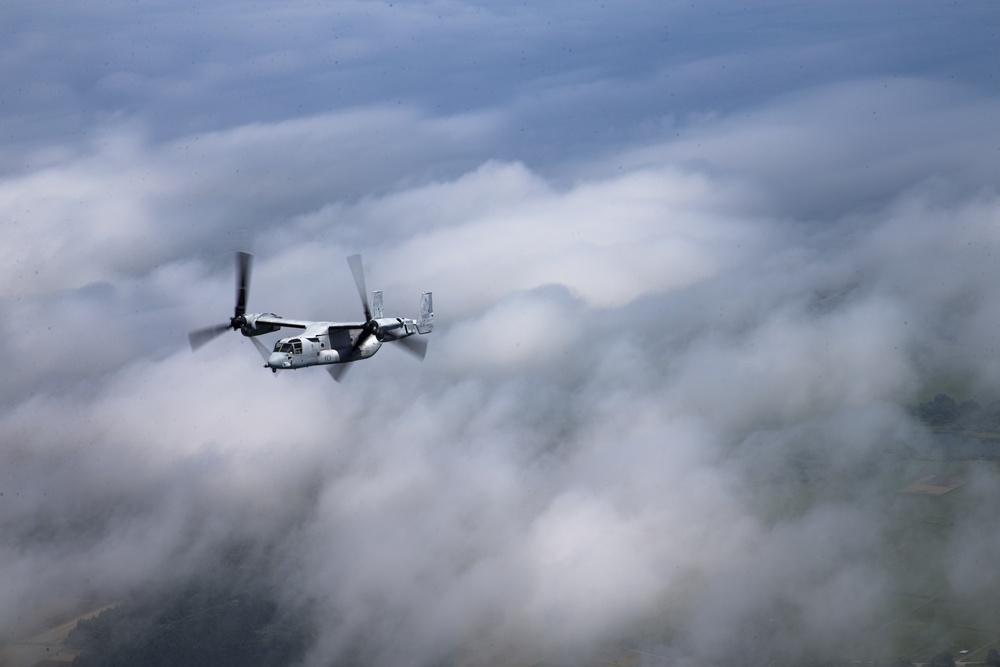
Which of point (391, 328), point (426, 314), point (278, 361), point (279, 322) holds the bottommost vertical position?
point (278, 361)

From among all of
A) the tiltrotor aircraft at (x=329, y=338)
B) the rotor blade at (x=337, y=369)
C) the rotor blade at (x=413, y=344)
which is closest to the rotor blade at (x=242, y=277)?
the tiltrotor aircraft at (x=329, y=338)

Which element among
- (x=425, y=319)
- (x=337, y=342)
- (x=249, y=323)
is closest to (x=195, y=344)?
(x=249, y=323)

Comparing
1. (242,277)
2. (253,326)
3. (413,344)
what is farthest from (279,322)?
(413,344)

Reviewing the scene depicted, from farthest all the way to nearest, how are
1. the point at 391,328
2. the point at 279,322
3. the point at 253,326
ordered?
the point at 253,326 → the point at 279,322 → the point at 391,328

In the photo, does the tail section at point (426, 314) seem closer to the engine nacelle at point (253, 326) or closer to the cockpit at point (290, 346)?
the cockpit at point (290, 346)

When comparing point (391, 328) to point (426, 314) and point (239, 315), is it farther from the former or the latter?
point (239, 315)
